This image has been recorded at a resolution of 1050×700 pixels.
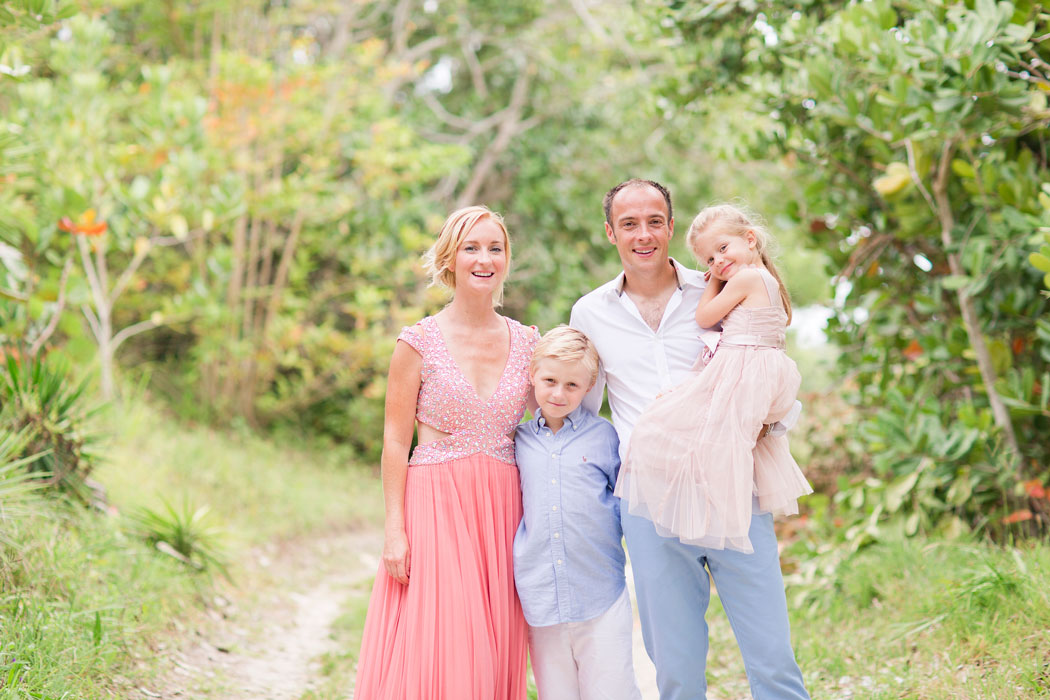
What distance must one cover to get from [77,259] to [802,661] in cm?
705

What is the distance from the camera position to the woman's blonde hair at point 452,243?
3.18 meters

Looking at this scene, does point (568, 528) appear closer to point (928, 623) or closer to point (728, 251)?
point (728, 251)

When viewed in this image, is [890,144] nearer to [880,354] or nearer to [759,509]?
[880,354]

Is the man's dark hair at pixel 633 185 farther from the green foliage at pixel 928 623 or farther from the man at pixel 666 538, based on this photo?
the green foliage at pixel 928 623

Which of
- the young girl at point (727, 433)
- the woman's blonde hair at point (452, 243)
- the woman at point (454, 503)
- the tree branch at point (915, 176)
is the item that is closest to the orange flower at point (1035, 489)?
the tree branch at point (915, 176)

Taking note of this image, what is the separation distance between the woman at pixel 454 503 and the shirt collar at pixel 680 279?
0.43 m

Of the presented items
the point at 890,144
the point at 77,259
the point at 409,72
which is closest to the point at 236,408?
the point at 77,259

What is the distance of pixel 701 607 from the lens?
302 cm

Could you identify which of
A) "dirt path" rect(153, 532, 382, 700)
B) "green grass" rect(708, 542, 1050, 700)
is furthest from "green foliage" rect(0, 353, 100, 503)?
"green grass" rect(708, 542, 1050, 700)

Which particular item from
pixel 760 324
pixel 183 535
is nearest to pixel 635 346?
pixel 760 324

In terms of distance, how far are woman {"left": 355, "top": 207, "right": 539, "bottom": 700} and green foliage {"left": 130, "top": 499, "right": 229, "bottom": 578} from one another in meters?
2.77

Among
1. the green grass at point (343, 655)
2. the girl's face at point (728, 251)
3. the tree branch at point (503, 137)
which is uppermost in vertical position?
the tree branch at point (503, 137)

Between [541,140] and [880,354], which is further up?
[541,140]

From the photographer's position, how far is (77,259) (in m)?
7.95
